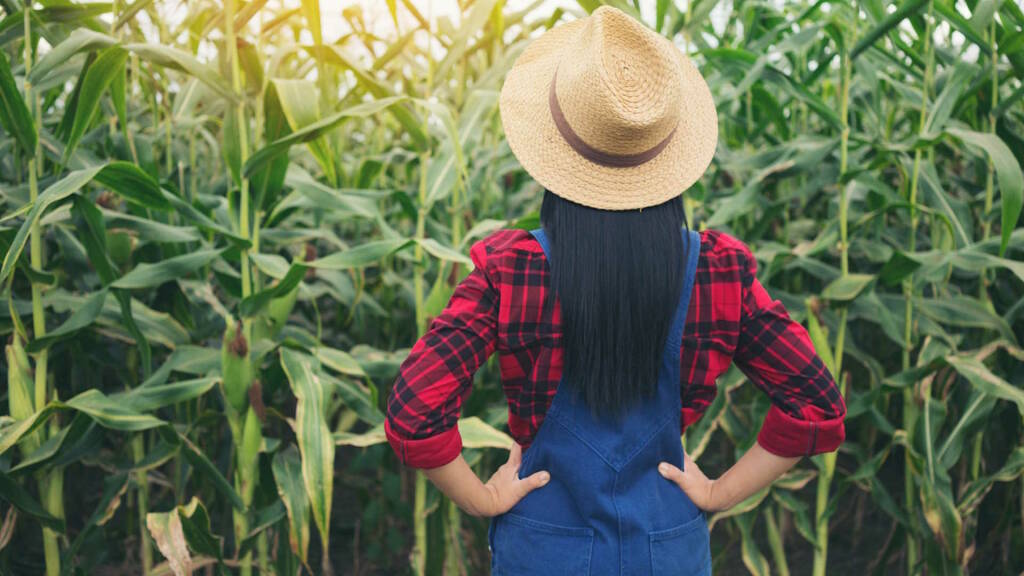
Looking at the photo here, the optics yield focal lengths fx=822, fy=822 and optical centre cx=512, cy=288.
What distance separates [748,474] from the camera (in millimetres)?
1198

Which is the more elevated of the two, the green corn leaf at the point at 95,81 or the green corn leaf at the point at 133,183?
the green corn leaf at the point at 95,81

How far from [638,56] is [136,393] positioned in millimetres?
1300

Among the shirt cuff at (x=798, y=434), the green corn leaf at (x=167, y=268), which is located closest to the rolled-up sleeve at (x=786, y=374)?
the shirt cuff at (x=798, y=434)

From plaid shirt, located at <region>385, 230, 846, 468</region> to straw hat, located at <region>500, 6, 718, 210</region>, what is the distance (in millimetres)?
103

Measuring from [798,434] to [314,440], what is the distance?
36.8 inches

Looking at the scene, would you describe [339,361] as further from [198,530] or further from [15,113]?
[15,113]

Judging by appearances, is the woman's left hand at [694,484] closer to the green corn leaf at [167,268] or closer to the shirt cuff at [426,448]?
the shirt cuff at [426,448]

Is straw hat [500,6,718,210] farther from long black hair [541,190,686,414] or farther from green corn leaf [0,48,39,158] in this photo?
green corn leaf [0,48,39,158]

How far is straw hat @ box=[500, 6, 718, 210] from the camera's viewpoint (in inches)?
39.7

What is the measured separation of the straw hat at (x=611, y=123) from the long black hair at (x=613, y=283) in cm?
3

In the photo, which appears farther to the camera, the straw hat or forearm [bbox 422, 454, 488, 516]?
forearm [bbox 422, 454, 488, 516]

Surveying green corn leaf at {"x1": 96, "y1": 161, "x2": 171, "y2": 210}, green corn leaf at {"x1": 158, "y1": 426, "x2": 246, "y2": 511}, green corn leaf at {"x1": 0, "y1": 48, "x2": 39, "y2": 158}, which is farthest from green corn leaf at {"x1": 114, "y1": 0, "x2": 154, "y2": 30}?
green corn leaf at {"x1": 158, "y1": 426, "x2": 246, "y2": 511}

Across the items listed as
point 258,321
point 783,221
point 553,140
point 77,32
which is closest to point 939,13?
point 783,221

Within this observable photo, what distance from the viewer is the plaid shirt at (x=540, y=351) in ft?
3.42
